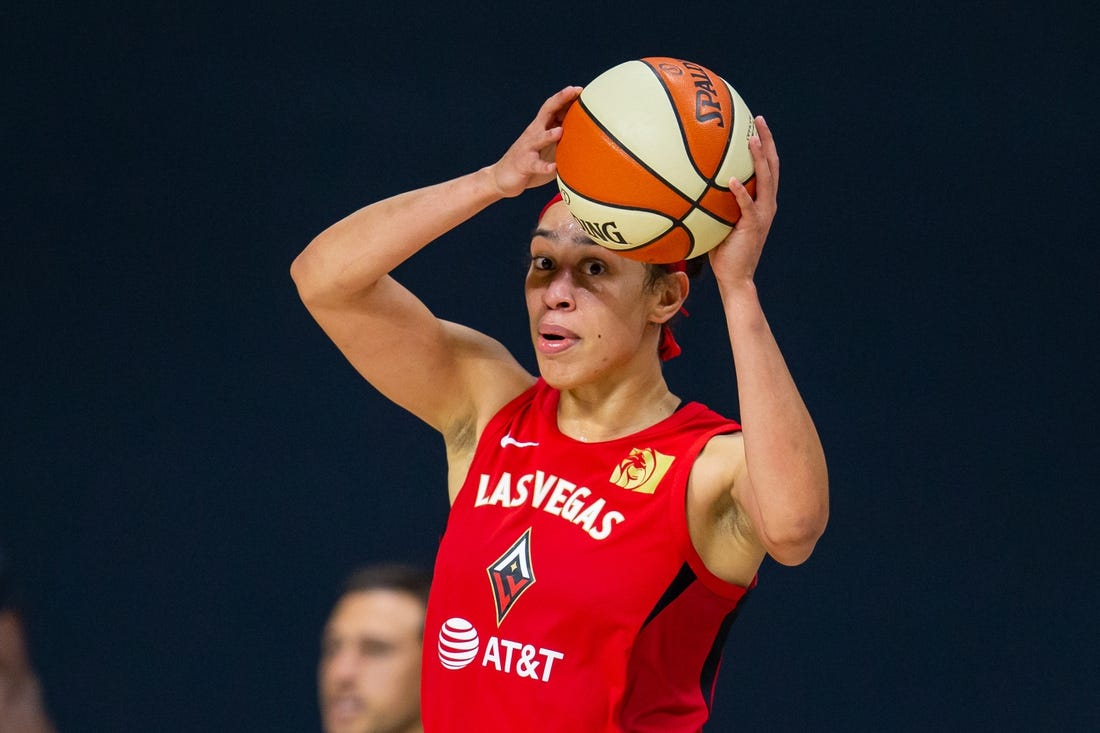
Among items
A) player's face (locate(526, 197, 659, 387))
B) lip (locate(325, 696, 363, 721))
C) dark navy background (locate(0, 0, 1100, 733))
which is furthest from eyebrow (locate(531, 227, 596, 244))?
dark navy background (locate(0, 0, 1100, 733))

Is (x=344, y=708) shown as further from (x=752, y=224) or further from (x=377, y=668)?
(x=752, y=224)

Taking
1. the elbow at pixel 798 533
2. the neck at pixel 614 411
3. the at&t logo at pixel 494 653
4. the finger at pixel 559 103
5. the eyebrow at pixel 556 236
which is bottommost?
the at&t logo at pixel 494 653

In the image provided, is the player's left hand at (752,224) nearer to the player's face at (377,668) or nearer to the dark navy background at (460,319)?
the player's face at (377,668)

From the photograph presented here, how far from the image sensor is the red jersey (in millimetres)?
2178

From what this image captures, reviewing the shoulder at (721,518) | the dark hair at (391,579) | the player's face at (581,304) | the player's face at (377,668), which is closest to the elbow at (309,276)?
the player's face at (581,304)

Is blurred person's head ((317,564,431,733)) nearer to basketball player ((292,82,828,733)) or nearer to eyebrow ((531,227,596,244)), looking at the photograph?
basketball player ((292,82,828,733))

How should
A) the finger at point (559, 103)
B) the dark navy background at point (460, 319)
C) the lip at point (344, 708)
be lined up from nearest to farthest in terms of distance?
the finger at point (559, 103), the lip at point (344, 708), the dark navy background at point (460, 319)

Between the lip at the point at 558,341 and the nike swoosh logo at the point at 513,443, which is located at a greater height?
Result: the lip at the point at 558,341

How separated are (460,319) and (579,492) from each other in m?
1.77

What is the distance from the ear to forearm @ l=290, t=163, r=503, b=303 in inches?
11.5

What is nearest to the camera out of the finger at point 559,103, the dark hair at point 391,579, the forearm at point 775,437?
the forearm at point 775,437

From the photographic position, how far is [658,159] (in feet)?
6.74

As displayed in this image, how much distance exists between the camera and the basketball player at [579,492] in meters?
2.17

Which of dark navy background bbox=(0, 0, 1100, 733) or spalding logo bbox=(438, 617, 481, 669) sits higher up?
dark navy background bbox=(0, 0, 1100, 733)
